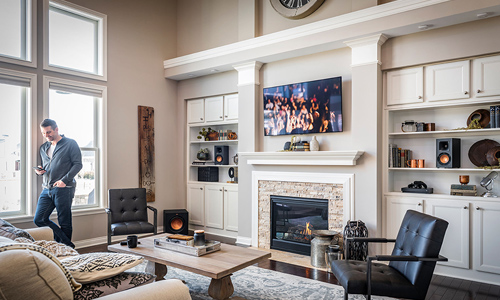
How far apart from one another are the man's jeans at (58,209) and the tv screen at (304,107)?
109 inches

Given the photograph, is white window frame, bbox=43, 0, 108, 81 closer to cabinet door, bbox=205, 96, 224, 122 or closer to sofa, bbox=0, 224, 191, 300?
cabinet door, bbox=205, 96, 224, 122

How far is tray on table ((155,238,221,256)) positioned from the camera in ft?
10.3

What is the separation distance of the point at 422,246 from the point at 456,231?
1.61 meters

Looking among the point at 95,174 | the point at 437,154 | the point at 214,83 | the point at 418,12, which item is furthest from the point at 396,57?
the point at 95,174

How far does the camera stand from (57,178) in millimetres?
4469

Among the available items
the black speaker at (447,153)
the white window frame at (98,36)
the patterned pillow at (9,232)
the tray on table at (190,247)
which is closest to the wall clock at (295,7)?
the black speaker at (447,153)

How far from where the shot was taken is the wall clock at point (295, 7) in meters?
4.78

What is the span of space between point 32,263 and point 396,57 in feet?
13.5

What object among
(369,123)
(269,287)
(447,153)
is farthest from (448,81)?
(269,287)

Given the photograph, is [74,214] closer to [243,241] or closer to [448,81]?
[243,241]

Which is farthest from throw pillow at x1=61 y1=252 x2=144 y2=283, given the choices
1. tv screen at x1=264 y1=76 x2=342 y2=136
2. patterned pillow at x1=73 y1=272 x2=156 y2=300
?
tv screen at x1=264 y1=76 x2=342 y2=136

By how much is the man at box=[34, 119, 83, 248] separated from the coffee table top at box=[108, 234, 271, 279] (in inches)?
57.6

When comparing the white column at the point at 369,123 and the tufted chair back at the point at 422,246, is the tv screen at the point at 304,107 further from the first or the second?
the tufted chair back at the point at 422,246

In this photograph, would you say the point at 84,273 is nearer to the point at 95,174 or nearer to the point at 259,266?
the point at 259,266
